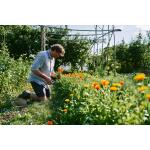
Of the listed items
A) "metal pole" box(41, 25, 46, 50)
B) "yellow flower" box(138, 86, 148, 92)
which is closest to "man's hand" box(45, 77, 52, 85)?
"metal pole" box(41, 25, 46, 50)

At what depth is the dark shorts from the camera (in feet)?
20.6

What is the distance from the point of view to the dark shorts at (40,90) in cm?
627

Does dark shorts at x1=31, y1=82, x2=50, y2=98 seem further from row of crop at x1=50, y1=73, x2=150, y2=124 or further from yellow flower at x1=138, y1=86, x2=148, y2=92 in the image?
Answer: yellow flower at x1=138, y1=86, x2=148, y2=92

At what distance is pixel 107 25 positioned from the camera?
5.85 meters

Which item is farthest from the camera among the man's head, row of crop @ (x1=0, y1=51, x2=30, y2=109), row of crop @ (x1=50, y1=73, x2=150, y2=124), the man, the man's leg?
row of crop @ (x1=0, y1=51, x2=30, y2=109)

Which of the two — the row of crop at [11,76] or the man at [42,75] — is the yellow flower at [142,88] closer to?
the man at [42,75]

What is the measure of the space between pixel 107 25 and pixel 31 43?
3.33ft

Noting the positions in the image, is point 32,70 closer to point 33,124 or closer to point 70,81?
point 70,81

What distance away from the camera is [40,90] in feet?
20.7

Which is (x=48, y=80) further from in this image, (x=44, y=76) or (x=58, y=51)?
(x=58, y=51)

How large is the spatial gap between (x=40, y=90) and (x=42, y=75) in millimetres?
222

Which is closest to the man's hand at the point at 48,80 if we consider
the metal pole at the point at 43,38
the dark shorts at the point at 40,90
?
the dark shorts at the point at 40,90
